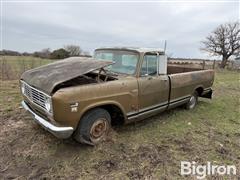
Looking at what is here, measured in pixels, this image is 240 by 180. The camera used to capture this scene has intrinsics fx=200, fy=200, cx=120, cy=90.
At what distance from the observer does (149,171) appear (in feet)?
9.75

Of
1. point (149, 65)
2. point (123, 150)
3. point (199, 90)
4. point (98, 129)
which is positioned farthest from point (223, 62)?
point (98, 129)

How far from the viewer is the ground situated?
9.59ft

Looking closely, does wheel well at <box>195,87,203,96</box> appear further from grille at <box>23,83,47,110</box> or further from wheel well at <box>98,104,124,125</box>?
grille at <box>23,83,47,110</box>

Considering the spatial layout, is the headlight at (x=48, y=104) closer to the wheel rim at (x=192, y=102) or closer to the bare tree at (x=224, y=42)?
the wheel rim at (x=192, y=102)

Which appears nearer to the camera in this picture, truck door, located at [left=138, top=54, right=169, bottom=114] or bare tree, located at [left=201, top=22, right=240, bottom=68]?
truck door, located at [left=138, top=54, right=169, bottom=114]

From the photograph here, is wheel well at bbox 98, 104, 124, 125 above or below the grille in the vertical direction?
below

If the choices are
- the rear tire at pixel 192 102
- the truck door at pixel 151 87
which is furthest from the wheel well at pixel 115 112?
the rear tire at pixel 192 102

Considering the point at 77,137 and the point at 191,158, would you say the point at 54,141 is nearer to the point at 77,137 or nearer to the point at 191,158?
the point at 77,137

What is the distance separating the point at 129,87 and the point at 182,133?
5.46 feet

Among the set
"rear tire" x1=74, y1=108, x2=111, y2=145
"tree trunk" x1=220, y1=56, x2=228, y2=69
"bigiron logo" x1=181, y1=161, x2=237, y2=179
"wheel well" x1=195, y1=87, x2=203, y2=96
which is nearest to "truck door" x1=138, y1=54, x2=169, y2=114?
"rear tire" x1=74, y1=108, x2=111, y2=145

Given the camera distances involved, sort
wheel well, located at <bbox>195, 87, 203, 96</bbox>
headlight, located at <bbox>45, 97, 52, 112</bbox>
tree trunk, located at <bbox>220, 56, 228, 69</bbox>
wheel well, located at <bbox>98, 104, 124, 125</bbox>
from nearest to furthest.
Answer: headlight, located at <bbox>45, 97, 52, 112</bbox> → wheel well, located at <bbox>98, 104, 124, 125</bbox> → wheel well, located at <bbox>195, 87, 203, 96</bbox> → tree trunk, located at <bbox>220, 56, 228, 69</bbox>

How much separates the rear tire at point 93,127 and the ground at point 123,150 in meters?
0.17

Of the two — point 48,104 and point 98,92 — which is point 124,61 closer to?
point 98,92

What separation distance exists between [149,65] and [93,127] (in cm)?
173
